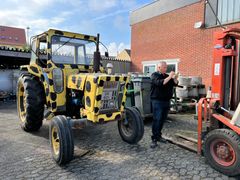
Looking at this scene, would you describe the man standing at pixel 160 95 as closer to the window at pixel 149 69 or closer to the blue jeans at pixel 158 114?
the blue jeans at pixel 158 114

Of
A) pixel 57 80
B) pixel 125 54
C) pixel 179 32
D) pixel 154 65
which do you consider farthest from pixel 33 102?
pixel 125 54

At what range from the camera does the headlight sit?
4590 millimetres

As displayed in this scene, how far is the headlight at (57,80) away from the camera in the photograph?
4.59 m

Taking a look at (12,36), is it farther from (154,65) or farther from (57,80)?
(57,80)

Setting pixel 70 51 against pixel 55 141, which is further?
pixel 70 51

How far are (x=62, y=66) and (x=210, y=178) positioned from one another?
11.8ft

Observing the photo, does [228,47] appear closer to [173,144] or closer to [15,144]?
[173,144]

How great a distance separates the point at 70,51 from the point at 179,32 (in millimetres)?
8248

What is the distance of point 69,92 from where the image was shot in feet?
15.9

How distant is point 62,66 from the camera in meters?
4.79

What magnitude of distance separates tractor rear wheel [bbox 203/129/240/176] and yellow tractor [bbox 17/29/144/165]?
1438mm

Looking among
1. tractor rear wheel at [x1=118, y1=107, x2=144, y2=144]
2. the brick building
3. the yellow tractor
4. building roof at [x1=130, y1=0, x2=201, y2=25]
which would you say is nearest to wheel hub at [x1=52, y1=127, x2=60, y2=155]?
the yellow tractor

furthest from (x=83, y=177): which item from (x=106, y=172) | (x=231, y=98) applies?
(x=231, y=98)

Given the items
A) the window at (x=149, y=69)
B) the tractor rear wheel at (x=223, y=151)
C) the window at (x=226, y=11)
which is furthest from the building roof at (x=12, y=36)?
the tractor rear wheel at (x=223, y=151)
